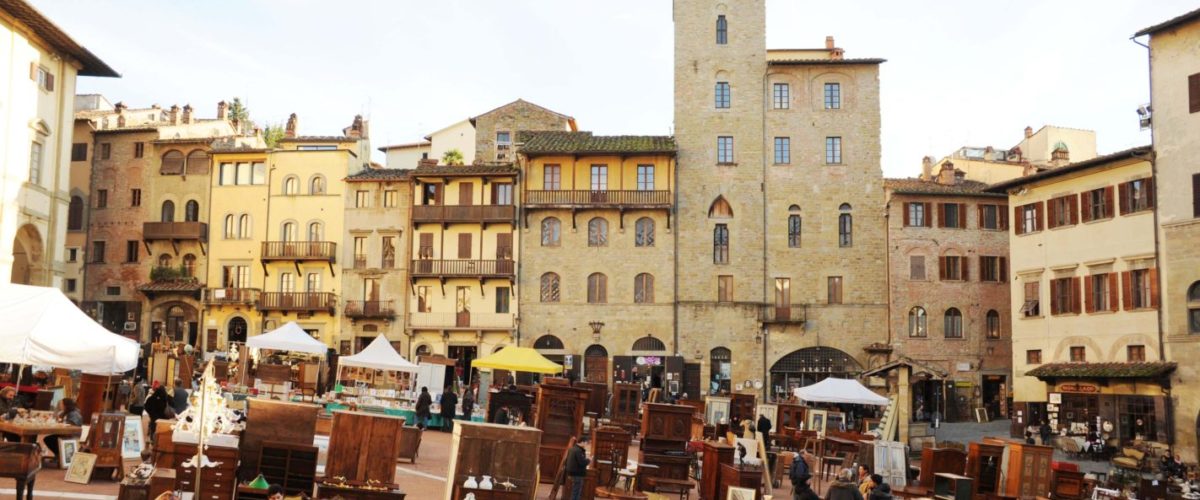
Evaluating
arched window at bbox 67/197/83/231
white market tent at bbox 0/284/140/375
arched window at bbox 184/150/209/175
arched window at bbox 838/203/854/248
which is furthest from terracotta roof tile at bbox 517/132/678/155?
white market tent at bbox 0/284/140/375

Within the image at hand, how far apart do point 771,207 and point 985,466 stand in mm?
26792

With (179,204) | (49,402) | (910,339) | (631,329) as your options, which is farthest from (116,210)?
(910,339)

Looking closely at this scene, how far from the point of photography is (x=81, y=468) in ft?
51.9

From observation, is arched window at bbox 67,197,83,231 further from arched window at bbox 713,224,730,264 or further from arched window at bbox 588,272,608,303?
arched window at bbox 713,224,730,264

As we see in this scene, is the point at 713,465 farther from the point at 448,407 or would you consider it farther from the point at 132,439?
the point at 448,407

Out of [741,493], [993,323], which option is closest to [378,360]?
[741,493]

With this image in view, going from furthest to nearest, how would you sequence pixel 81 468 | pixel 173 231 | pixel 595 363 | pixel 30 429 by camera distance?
pixel 173 231 → pixel 595 363 → pixel 81 468 → pixel 30 429

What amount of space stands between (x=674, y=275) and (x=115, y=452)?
31.2m

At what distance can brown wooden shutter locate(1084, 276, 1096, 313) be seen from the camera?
35.9 m

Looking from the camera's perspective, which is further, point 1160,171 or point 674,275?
point 674,275

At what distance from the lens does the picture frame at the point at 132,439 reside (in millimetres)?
16812

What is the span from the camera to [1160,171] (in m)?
33.5

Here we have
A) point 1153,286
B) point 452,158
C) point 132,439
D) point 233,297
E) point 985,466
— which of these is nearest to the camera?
point 132,439

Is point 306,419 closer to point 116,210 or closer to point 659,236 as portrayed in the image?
point 659,236
